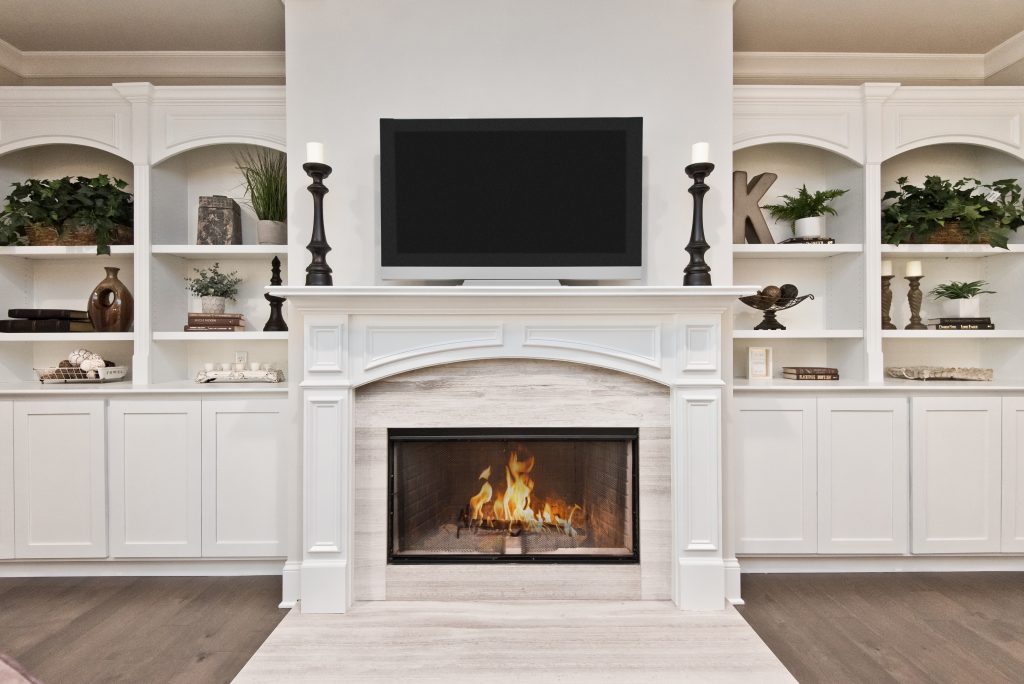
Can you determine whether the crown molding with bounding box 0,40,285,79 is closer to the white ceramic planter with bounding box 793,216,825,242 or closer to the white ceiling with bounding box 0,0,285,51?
the white ceiling with bounding box 0,0,285,51

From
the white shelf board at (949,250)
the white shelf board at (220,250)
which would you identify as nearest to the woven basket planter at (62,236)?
the white shelf board at (220,250)

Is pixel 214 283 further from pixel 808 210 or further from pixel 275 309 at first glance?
pixel 808 210

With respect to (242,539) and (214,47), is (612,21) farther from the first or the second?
(242,539)

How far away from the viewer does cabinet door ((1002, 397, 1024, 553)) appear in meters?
2.47

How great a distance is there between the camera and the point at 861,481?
2461mm

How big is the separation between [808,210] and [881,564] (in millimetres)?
1652

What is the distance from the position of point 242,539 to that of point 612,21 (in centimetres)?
268

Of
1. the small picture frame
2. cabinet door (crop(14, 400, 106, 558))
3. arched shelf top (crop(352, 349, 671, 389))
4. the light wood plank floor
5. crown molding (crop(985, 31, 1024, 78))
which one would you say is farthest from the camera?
crown molding (crop(985, 31, 1024, 78))

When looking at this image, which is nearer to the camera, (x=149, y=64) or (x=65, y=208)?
(x=65, y=208)

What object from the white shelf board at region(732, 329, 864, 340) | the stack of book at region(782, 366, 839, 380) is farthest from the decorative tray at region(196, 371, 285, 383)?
the stack of book at region(782, 366, 839, 380)

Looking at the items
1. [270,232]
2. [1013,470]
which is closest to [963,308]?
[1013,470]

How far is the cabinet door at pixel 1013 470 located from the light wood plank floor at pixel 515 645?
1.41 metres

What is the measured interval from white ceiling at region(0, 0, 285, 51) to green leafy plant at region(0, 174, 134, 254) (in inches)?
28.9

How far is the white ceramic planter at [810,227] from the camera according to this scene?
106 inches
